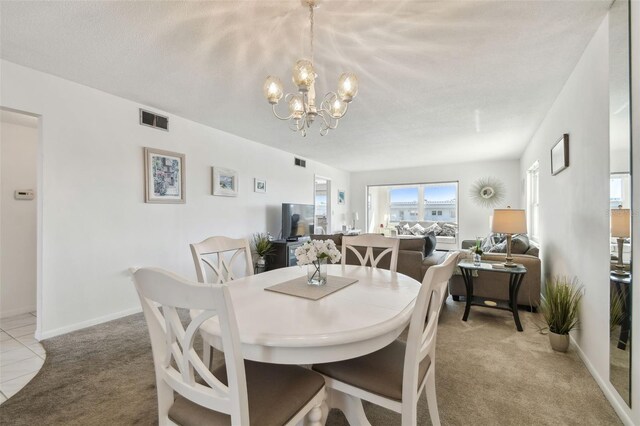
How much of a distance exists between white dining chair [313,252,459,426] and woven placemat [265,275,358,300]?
1.08 feet

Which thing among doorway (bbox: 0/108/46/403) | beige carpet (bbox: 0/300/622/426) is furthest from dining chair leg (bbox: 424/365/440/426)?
doorway (bbox: 0/108/46/403)

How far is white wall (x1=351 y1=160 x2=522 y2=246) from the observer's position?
6.53 meters

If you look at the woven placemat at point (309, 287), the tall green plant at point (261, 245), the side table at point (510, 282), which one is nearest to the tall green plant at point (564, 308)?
the side table at point (510, 282)

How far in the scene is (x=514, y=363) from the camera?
2.11m

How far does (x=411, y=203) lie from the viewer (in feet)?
26.4

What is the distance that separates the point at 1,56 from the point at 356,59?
2827mm

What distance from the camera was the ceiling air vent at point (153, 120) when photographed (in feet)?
10.6

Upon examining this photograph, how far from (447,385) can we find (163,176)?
138 inches

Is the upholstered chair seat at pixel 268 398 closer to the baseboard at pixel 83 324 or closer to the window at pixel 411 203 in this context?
the baseboard at pixel 83 324

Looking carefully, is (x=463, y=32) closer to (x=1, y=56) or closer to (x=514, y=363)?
(x=514, y=363)

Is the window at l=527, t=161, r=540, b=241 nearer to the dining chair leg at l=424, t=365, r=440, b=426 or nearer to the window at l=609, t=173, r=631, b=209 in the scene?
the window at l=609, t=173, r=631, b=209

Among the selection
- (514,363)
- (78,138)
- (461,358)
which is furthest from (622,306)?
(78,138)

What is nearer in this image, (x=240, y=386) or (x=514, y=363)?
(x=240, y=386)

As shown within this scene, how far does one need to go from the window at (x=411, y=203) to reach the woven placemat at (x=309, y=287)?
6.47 meters
